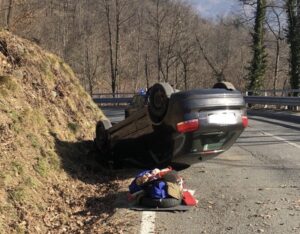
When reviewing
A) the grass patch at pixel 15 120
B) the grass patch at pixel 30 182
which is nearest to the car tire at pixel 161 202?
the grass patch at pixel 30 182

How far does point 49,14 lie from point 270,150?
52041mm

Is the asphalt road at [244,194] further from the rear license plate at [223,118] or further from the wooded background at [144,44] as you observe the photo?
the wooded background at [144,44]

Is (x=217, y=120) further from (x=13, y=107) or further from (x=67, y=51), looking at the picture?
(x=67, y=51)

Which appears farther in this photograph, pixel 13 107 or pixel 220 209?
pixel 13 107

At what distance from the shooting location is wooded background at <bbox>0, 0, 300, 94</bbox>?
56.7 metres

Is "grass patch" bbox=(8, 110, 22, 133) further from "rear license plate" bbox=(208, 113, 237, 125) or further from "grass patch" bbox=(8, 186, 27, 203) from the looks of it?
"rear license plate" bbox=(208, 113, 237, 125)

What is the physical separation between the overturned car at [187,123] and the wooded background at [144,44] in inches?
1538

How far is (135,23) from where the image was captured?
2859 inches

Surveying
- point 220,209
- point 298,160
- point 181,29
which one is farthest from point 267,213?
point 181,29

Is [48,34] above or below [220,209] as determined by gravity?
above

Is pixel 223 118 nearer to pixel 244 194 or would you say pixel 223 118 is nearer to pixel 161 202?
pixel 244 194

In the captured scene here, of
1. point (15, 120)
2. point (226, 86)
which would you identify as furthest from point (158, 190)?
point (15, 120)

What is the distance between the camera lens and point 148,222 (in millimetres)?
6371

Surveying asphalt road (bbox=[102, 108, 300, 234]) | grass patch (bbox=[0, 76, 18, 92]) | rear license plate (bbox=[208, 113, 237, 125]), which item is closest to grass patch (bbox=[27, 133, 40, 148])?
grass patch (bbox=[0, 76, 18, 92])
